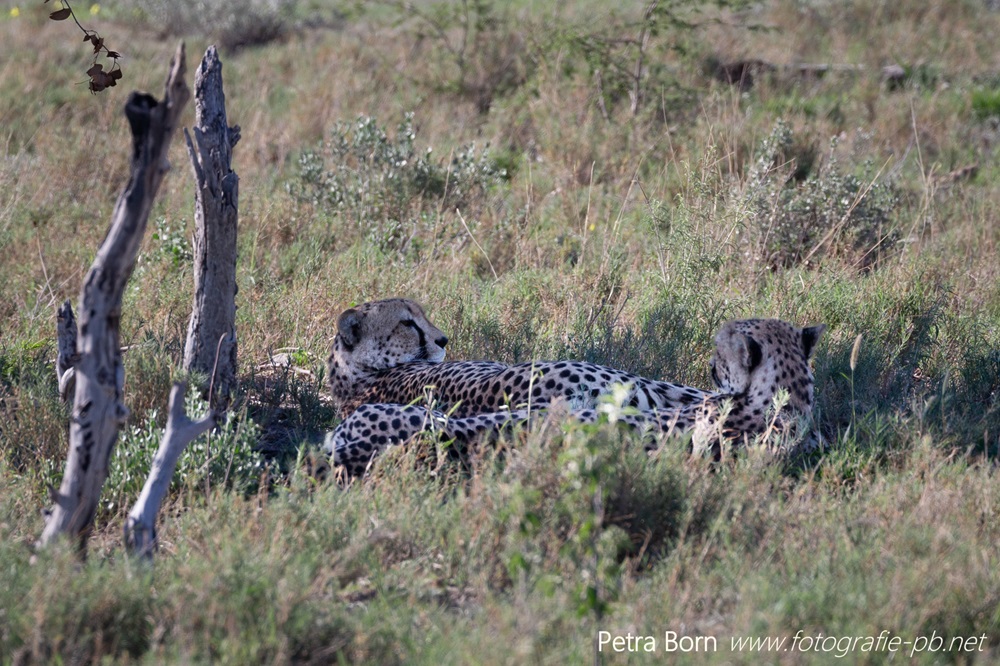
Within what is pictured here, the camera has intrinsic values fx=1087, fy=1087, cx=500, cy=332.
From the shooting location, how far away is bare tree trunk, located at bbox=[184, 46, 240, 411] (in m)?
4.06

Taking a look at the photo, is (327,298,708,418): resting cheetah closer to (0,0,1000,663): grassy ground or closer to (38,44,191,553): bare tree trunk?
(0,0,1000,663): grassy ground

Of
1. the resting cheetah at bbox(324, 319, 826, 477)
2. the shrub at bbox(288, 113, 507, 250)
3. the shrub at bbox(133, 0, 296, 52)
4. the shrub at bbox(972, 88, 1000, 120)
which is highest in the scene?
the shrub at bbox(133, 0, 296, 52)

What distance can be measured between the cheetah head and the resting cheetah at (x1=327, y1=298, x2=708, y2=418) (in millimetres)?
243

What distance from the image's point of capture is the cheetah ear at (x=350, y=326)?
15.1ft

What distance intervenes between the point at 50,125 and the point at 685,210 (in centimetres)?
522

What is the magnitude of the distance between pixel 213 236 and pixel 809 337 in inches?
89.3

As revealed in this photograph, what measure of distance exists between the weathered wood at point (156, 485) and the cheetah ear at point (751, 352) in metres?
1.91

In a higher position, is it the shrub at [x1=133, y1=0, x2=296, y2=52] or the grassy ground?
the shrub at [x1=133, y1=0, x2=296, y2=52]

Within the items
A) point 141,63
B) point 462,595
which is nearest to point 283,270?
point 462,595

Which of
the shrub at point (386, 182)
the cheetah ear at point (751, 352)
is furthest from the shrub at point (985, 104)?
the cheetah ear at point (751, 352)

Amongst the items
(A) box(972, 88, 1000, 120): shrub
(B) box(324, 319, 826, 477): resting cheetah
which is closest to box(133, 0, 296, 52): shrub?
(A) box(972, 88, 1000, 120): shrub

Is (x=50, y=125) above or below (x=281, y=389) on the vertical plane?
above

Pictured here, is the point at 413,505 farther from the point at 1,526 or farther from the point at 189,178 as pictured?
the point at 189,178

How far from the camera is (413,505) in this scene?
3.41 m
